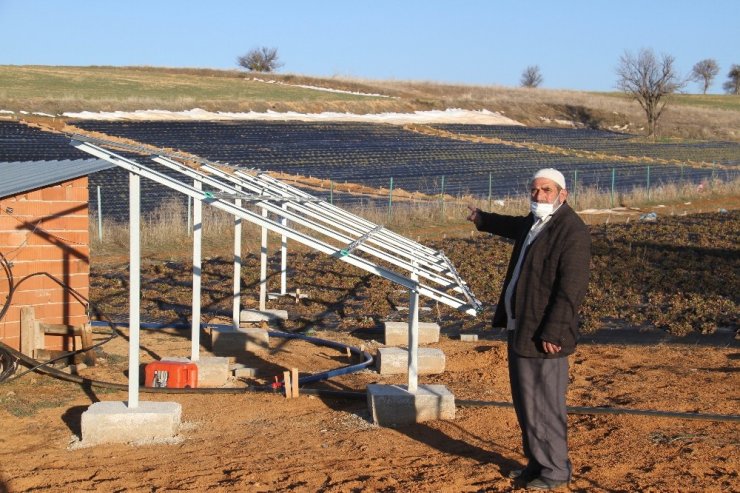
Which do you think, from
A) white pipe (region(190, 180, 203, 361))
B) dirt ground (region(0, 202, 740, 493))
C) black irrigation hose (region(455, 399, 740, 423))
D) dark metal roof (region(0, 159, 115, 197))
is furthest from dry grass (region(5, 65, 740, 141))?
black irrigation hose (region(455, 399, 740, 423))

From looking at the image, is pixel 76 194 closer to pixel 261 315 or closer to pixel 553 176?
pixel 261 315

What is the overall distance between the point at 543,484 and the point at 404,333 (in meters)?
5.92

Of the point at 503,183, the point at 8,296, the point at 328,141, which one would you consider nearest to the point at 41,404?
the point at 8,296

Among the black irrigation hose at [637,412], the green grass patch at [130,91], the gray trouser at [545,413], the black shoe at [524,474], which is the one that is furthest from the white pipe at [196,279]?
the green grass patch at [130,91]

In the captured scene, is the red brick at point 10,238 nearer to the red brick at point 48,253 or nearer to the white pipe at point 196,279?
the red brick at point 48,253

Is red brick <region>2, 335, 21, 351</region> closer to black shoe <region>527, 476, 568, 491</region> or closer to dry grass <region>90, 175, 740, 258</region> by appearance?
black shoe <region>527, 476, 568, 491</region>

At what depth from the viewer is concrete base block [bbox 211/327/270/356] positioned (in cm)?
1066

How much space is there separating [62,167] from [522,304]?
671cm

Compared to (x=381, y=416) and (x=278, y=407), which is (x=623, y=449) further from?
(x=278, y=407)

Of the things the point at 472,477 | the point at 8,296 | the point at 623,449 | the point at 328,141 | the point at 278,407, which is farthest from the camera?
the point at 328,141

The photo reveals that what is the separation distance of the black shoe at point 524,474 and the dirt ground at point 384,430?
0.06 meters

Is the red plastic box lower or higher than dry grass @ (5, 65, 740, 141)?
lower

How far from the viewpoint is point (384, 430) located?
717 centimetres

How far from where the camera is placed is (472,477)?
5.89 meters
